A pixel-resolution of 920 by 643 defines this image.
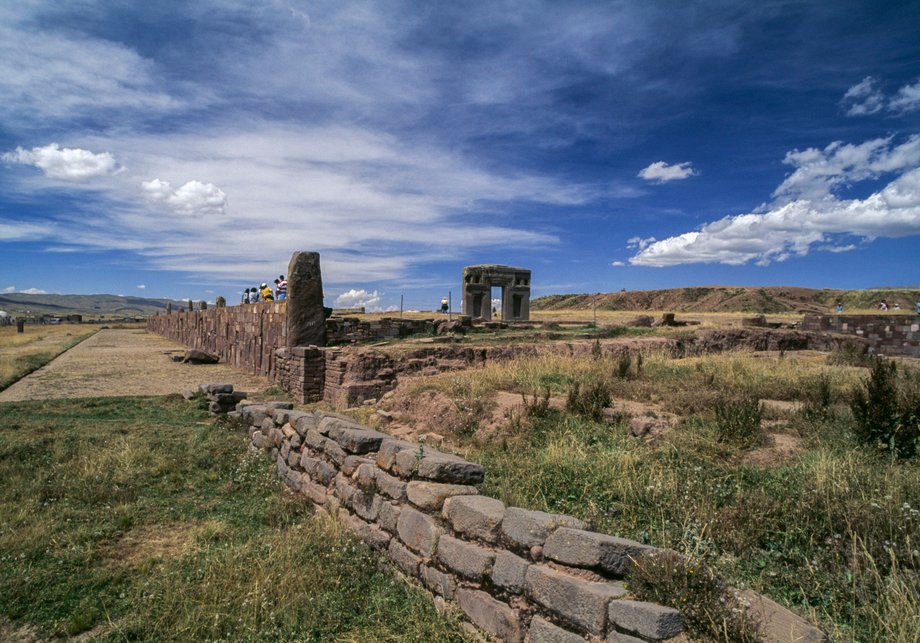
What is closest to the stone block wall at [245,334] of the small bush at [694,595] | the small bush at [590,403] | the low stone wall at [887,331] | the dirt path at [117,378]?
the dirt path at [117,378]

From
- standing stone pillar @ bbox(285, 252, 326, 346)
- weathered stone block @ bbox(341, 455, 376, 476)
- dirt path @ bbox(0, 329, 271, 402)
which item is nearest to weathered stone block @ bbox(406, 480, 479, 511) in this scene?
weathered stone block @ bbox(341, 455, 376, 476)

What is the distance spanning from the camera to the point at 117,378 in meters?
15.6

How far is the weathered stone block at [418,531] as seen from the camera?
12.0 ft

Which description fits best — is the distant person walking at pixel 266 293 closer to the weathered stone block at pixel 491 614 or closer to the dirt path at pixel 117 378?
the dirt path at pixel 117 378

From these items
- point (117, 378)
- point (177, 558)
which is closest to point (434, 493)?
point (177, 558)

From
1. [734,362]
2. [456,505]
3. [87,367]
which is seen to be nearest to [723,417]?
[456,505]

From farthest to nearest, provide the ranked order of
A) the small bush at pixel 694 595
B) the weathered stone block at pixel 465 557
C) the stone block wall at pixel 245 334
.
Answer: the stone block wall at pixel 245 334 < the weathered stone block at pixel 465 557 < the small bush at pixel 694 595

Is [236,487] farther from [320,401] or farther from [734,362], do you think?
[734,362]

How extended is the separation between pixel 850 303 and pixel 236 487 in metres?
73.4

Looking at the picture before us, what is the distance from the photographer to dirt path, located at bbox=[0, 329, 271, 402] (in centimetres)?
1297

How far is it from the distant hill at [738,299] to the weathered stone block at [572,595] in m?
63.6

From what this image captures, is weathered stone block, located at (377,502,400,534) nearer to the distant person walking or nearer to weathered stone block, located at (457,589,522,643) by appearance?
weathered stone block, located at (457,589,522,643)

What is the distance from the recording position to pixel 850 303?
201ft

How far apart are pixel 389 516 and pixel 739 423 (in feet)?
12.1
